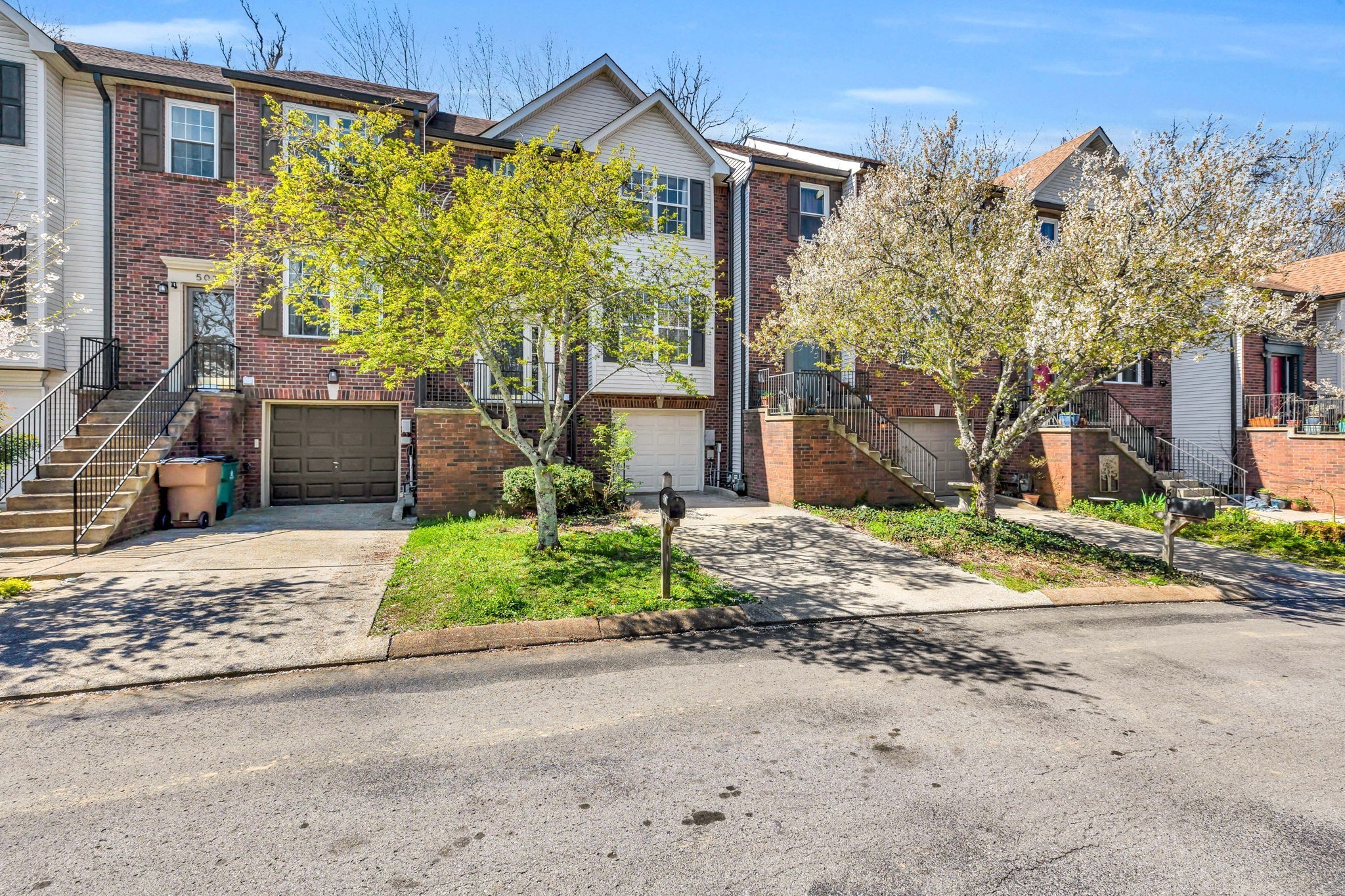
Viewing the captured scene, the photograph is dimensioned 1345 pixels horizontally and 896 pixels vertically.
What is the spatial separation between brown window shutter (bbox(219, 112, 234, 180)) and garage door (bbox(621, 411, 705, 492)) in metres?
9.26

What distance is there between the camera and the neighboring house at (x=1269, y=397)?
16469 millimetres

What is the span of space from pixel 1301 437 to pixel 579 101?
65.4 feet

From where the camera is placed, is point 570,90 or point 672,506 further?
point 570,90

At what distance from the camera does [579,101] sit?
615 inches

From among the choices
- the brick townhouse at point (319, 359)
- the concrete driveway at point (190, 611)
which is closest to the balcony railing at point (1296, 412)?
the brick townhouse at point (319, 359)

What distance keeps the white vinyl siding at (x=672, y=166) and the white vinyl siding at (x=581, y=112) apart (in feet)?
1.06

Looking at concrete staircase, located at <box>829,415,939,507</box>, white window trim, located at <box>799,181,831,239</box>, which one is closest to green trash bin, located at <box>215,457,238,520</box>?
A: concrete staircase, located at <box>829,415,939,507</box>

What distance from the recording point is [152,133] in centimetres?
1234

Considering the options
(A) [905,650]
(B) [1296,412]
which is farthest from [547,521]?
(B) [1296,412]

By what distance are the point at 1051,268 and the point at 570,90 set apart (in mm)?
11827

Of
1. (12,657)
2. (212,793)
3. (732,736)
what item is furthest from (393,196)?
(732,736)

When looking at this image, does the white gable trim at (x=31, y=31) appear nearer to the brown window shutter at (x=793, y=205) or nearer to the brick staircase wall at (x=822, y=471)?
the brown window shutter at (x=793, y=205)

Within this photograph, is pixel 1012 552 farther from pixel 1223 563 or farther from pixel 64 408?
pixel 64 408

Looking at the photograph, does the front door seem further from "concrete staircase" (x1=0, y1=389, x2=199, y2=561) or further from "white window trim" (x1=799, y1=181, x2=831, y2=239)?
"white window trim" (x1=799, y1=181, x2=831, y2=239)
